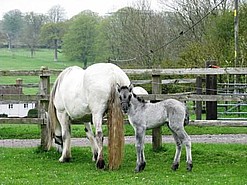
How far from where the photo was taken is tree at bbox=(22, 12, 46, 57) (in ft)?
228

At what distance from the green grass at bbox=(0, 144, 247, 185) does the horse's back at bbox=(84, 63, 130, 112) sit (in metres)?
1.26

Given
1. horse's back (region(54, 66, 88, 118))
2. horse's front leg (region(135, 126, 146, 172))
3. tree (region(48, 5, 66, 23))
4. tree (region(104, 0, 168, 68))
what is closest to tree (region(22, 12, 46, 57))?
tree (region(48, 5, 66, 23))

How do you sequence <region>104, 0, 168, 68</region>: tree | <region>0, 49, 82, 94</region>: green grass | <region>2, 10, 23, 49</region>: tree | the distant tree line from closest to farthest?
the distant tree line, <region>104, 0, 168, 68</region>: tree, <region>0, 49, 82, 94</region>: green grass, <region>2, 10, 23, 49</region>: tree

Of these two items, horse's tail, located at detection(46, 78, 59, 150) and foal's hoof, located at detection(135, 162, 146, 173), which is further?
horse's tail, located at detection(46, 78, 59, 150)

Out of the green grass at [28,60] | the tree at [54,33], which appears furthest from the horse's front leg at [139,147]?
the tree at [54,33]

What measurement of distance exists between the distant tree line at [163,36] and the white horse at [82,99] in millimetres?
15645

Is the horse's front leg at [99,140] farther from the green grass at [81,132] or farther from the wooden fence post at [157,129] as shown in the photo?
the green grass at [81,132]

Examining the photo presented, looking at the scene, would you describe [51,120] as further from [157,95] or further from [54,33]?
[54,33]

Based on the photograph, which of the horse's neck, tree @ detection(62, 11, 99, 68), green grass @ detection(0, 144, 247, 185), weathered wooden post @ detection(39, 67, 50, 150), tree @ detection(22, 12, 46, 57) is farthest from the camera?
tree @ detection(22, 12, 46, 57)

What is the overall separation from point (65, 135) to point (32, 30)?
6066 centimetres

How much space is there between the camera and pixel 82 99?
9969mm

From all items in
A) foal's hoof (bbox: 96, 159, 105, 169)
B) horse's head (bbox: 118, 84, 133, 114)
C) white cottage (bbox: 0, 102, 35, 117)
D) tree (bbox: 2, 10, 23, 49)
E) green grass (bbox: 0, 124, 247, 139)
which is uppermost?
tree (bbox: 2, 10, 23, 49)

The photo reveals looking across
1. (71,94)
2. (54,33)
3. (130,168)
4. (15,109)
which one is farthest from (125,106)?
(54,33)

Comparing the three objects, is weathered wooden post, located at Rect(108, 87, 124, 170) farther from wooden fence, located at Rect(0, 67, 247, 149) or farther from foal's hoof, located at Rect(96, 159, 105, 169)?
wooden fence, located at Rect(0, 67, 247, 149)
